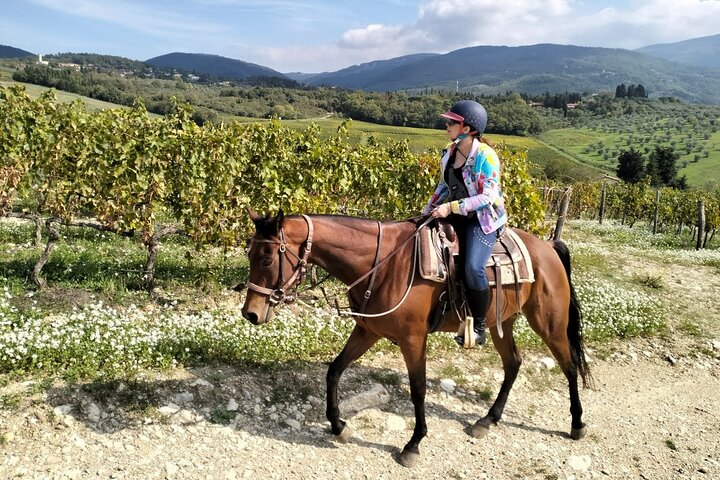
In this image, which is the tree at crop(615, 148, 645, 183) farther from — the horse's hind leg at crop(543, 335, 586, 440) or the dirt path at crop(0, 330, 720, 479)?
the horse's hind leg at crop(543, 335, 586, 440)

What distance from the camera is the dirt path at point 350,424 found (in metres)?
5.06

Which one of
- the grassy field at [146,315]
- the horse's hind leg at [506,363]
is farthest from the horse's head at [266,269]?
the horse's hind leg at [506,363]

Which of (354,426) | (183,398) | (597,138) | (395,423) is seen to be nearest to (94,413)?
(183,398)

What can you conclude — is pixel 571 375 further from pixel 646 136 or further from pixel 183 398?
pixel 646 136

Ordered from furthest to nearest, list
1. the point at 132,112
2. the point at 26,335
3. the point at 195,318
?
the point at 132,112 → the point at 195,318 → the point at 26,335

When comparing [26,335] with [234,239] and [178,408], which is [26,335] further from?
[234,239]

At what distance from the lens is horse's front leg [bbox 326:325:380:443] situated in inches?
227

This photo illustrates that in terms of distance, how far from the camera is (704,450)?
6367 mm

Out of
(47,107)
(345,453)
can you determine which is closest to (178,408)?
(345,453)

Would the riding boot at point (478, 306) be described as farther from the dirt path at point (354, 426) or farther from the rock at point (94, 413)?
the rock at point (94, 413)

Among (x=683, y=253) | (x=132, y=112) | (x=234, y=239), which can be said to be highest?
(x=132, y=112)

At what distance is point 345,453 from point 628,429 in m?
3.92

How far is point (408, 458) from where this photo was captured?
18.2 ft

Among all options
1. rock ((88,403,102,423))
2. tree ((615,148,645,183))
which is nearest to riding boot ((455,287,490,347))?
rock ((88,403,102,423))
